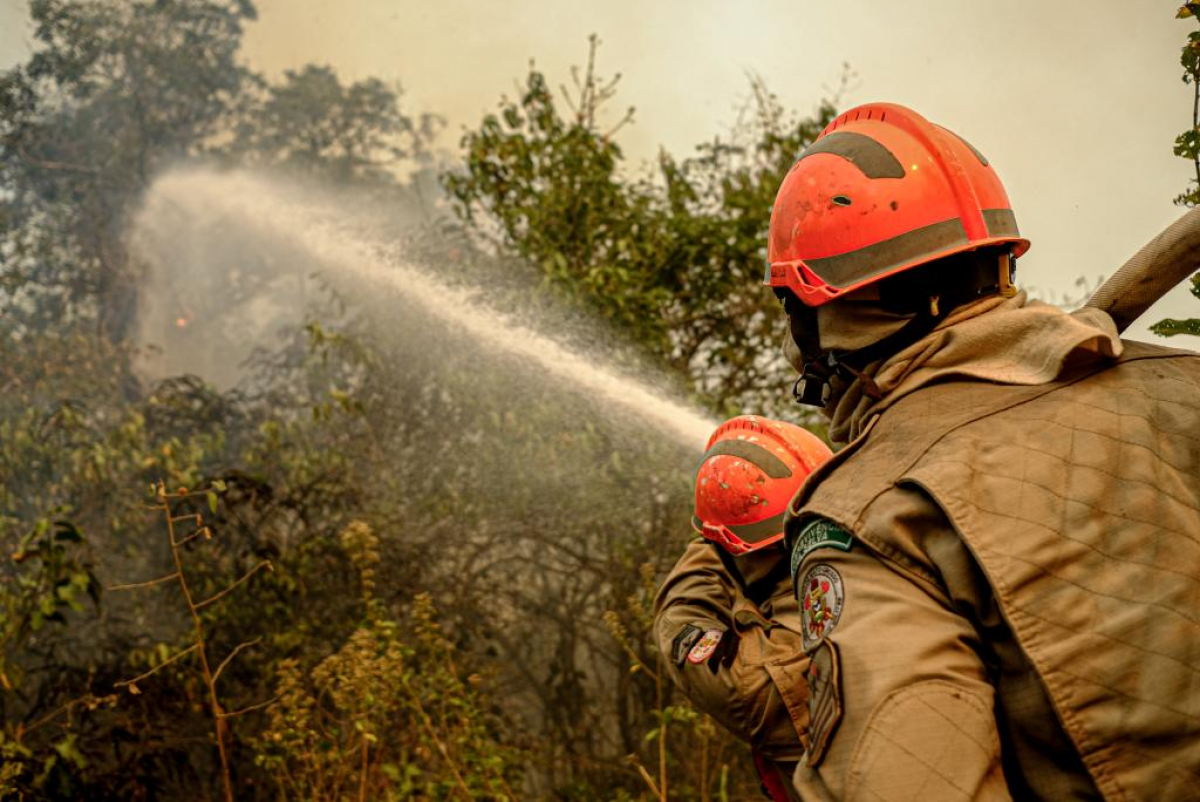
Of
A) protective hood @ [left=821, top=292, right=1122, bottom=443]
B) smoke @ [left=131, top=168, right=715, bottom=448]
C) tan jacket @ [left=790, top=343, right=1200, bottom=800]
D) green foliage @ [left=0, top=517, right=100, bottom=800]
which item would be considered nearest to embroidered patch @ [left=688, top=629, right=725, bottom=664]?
protective hood @ [left=821, top=292, right=1122, bottom=443]

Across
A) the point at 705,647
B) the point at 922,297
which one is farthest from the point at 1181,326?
the point at 705,647

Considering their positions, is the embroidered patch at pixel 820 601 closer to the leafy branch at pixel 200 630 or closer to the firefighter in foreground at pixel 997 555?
the firefighter in foreground at pixel 997 555

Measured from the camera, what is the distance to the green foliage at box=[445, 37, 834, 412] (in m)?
6.36

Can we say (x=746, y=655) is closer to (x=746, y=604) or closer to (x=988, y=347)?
(x=746, y=604)

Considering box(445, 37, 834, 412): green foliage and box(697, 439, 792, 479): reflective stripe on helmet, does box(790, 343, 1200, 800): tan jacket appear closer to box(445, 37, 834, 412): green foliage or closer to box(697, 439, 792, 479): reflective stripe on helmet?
box(697, 439, 792, 479): reflective stripe on helmet

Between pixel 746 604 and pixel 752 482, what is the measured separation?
318mm

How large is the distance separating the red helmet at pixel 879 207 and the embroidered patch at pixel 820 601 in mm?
441

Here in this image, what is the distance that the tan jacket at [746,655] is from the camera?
7.47ft

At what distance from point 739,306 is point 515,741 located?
9.66 feet

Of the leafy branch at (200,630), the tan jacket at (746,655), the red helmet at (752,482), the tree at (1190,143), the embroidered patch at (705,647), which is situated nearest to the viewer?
the tree at (1190,143)

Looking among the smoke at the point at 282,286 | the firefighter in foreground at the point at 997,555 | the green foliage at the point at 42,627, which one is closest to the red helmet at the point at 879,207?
the firefighter in foreground at the point at 997,555

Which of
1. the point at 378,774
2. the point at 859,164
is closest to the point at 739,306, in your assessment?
the point at 378,774

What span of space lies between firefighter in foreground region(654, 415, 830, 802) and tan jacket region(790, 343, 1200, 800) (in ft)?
3.33

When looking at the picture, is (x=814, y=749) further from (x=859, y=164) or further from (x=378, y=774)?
(x=378, y=774)
